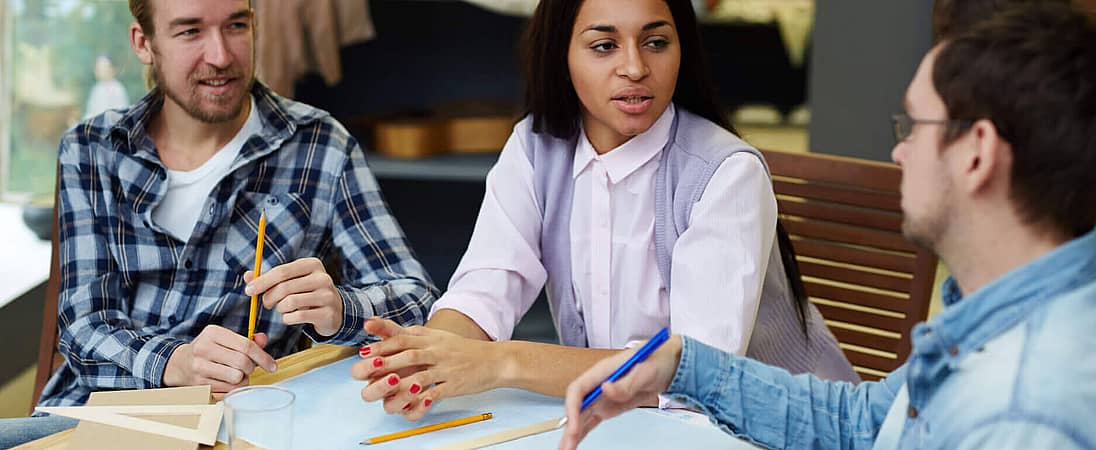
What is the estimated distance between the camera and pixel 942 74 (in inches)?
42.0

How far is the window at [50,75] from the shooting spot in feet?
11.0

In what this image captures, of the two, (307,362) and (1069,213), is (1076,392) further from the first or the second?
(307,362)

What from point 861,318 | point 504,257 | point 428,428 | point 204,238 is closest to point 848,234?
point 861,318

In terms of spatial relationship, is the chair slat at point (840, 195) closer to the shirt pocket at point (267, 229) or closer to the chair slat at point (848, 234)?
the chair slat at point (848, 234)

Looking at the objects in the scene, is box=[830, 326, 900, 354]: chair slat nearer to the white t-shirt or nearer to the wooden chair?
the wooden chair

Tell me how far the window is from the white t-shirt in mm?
1611

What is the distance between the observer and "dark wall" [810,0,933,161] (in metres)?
2.96

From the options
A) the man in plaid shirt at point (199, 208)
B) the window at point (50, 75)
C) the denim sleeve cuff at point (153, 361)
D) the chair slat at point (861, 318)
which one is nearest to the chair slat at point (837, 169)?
the chair slat at point (861, 318)

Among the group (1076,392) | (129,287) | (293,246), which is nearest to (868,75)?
(293,246)

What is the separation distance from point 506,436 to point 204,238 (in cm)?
75

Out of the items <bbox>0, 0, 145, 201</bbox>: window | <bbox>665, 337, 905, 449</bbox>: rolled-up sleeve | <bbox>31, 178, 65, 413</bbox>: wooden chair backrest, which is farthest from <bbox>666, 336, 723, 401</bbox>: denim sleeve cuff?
<bbox>0, 0, 145, 201</bbox>: window

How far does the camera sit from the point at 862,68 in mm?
3006

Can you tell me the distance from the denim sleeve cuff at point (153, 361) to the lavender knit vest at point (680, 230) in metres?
0.57

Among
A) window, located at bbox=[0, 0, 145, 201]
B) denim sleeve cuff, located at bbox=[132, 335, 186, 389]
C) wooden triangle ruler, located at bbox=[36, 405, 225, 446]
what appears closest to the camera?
wooden triangle ruler, located at bbox=[36, 405, 225, 446]
